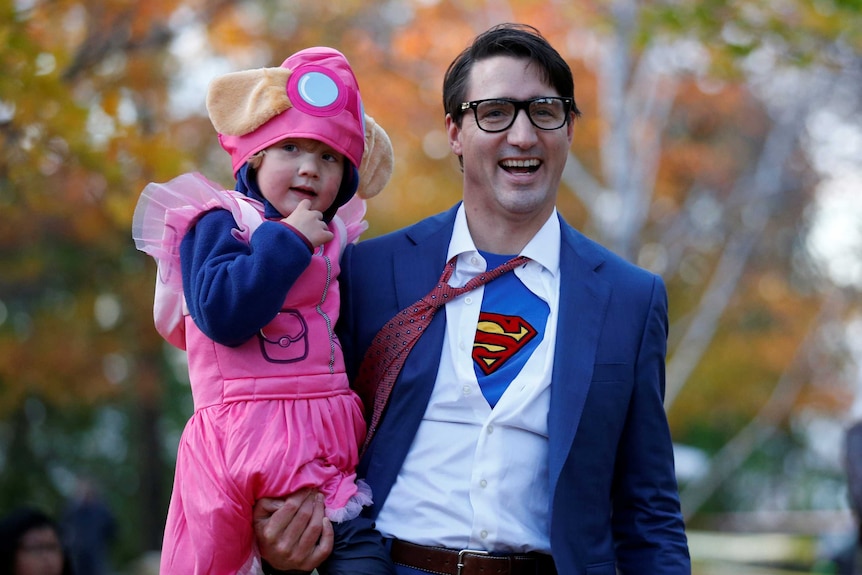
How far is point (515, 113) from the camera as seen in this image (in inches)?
126

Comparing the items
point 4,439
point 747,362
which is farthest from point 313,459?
point 4,439

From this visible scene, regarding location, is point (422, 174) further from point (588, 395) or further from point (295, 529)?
point (295, 529)

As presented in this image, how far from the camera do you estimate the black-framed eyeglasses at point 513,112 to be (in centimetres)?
321

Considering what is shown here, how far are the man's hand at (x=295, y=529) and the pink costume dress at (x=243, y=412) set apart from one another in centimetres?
3

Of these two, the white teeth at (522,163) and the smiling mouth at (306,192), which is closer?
the smiling mouth at (306,192)

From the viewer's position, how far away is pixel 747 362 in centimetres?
1995

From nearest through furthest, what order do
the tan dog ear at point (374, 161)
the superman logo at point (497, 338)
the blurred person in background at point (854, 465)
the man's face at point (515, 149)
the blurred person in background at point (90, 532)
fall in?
the superman logo at point (497, 338) → the man's face at point (515, 149) → the tan dog ear at point (374, 161) → the blurred person in background at point (854, 465) → the blurred person in background at point (90, 532)

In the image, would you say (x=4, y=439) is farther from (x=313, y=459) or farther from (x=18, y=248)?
(x=313, y=459)

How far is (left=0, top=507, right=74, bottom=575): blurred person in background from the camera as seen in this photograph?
5746 mm

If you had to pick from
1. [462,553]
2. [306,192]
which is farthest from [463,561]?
[306,192]

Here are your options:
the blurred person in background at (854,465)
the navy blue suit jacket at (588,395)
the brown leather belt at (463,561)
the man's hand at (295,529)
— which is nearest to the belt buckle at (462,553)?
the brown leather belt at (463,561)

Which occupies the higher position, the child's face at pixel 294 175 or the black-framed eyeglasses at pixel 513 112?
the black-framed eyeglasses at pixel 513 112

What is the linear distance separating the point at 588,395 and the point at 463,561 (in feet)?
1.82

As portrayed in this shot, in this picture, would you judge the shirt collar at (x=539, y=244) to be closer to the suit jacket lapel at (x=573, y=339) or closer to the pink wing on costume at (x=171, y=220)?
the suit jacket lapel at (x=573, y=339)
